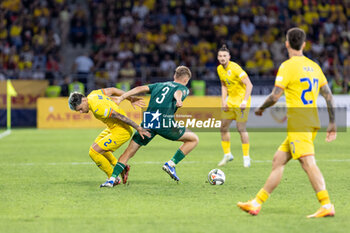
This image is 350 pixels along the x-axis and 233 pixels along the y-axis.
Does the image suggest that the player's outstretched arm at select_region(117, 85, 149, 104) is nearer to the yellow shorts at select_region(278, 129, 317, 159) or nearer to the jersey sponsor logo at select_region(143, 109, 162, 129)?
the jersey sponsor logo at select_region(143, 109, 162, 129)

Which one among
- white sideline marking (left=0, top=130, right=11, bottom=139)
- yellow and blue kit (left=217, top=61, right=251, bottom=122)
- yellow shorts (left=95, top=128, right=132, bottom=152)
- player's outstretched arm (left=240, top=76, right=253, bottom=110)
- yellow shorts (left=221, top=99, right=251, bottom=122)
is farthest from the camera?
white sideline marking (left=0, top=130, right=11, bottom=139)

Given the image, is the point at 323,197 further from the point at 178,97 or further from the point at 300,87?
the point at 178,97

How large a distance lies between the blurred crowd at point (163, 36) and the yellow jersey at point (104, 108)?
1410cm

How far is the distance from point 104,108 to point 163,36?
1770cm

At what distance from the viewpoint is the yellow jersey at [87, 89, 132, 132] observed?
8.86 meters

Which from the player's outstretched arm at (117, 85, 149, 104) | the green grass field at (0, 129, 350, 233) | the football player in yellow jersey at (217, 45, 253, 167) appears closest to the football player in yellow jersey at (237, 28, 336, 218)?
the green grass field at (0, 129, 350, 233)

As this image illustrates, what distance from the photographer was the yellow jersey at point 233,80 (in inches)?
468

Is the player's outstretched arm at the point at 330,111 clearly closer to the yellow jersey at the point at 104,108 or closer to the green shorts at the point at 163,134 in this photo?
the green shorts at the point at 163,134

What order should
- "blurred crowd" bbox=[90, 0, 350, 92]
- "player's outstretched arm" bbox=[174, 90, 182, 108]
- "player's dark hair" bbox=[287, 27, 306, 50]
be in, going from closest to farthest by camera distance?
"player's dark hair" bbox=[287, 27, 306, 50] < "player's outstretched arm" bbox=[174, 90, 182, 108] < "blurred crowd" bbox=[90, 0, 350, 92]

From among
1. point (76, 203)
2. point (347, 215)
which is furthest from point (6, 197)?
point (347, 215)

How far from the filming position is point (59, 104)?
23.0 m

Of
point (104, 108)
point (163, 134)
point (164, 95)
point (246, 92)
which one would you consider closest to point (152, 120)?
point (163, 134)

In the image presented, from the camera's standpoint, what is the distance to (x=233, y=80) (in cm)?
1202

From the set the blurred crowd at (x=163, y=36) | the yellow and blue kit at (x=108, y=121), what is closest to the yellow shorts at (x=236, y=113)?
the yellow and blue kit at (x=108, y=121)
